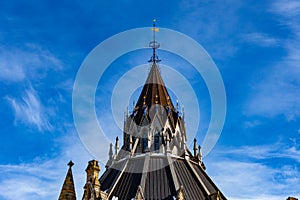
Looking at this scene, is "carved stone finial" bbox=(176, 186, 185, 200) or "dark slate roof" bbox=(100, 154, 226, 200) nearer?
"carved stone finial" bbox=(176, 186, 185, 200)

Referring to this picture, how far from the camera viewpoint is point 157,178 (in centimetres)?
5478

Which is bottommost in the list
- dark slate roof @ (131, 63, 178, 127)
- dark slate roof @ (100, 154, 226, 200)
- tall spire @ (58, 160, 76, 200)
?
tall spire @ (58, 160, 76, 200)

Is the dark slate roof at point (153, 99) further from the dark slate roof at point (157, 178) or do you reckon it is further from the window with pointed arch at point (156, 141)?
the dark slate roof at point (157, 178)

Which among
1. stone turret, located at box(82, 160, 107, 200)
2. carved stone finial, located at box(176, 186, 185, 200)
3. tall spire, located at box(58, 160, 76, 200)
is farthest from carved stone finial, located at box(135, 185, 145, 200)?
tall spire, located at box(58, 160, 76, 200)

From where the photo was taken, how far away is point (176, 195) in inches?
2014

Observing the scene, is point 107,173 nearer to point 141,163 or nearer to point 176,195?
point 141,163

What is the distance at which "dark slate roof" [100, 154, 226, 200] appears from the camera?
52478 millimetres

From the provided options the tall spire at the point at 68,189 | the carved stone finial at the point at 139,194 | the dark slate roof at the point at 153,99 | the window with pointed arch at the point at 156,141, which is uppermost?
the dark slate roof at the point at 153,99

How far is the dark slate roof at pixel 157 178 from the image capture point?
2066 inches

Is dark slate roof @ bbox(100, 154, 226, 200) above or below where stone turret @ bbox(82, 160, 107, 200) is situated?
above

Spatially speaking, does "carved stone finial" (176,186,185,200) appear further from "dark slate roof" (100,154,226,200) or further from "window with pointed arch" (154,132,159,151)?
"window with pointed arch" (154,132,159,151)

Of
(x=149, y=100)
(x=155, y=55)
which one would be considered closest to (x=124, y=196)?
(x=149, y=100)

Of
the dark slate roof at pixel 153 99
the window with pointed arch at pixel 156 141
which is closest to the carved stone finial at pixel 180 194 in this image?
the window with pointed arch at pixel 156 141

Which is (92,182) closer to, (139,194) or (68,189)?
(68,189)
